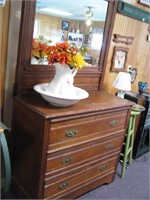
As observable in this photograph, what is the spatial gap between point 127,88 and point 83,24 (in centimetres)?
75

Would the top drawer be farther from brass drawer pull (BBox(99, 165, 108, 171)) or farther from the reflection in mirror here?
the reflection in mirror

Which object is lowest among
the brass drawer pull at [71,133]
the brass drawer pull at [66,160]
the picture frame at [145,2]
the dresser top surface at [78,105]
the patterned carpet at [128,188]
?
the patterned carpet at [128,188]

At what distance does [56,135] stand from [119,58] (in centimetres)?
134

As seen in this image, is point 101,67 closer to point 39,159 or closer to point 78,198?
point 39,159

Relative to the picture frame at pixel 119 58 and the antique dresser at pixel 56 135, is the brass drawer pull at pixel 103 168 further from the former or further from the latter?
the picture frame at pixel 119 58

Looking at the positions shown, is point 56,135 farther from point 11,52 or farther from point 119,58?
point 119,58

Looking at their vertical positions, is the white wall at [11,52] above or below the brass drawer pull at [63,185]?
→ above

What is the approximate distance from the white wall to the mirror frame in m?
0.07

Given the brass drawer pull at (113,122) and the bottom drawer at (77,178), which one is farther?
the brass drawer pull at (113,122)

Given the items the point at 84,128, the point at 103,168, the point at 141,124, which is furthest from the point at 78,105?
the point at 141,124

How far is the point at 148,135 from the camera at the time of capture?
2908 millimetres

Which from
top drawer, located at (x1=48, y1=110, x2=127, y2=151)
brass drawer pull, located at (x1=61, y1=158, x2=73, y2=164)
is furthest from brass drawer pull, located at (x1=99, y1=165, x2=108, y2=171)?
brass drawer pull, located at (x1=61, y1=158, x2=73, y2=164)

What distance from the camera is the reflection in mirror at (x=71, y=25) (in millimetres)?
1633

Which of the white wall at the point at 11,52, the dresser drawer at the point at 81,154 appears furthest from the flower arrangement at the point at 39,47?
the dresser drawer at the point at 81,154
